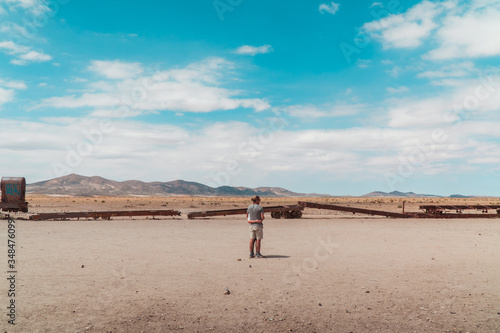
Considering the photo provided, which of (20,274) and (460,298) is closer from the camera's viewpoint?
(460,298)

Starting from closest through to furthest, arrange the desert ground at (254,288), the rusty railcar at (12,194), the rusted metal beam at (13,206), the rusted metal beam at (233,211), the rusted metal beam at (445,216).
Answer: the desert ground at (254,288), the rusted metal beam at (233,211), the rusted metal beam at (13,206), the rusty railcar at (12,194), the rusted metal beam at (445,216)

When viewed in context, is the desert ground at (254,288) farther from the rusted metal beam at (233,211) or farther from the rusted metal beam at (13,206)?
the rusted metal beam at (13,206)

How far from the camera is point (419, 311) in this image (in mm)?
Result: 6906

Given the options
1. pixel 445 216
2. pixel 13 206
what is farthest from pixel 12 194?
pixel 445 216

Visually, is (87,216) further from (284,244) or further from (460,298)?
(460,298)

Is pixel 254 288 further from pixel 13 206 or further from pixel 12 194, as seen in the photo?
pixel 12 194

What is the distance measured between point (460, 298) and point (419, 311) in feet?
4.37

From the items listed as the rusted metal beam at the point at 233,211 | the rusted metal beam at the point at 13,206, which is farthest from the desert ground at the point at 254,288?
the rusted metal beam at the point at 13,206

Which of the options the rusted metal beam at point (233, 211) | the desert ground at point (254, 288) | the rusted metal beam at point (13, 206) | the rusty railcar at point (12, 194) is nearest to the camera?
the desert ground at point (254, 288)

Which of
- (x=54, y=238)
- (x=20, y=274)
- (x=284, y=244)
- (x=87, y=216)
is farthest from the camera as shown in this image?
(x=87, y=216)

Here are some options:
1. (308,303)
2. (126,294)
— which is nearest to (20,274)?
(126,294)

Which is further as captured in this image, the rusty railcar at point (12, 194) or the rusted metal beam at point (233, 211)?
the rusty railcar at point (12, 194)

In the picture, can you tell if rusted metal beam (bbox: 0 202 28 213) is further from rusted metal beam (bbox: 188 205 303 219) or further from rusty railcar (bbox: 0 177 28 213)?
rusted metal beam (bbox: 188 205 303 219)

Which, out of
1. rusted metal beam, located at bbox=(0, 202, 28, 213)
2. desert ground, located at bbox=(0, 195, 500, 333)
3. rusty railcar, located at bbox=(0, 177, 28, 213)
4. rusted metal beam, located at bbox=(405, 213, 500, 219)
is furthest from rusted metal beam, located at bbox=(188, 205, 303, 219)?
rusty railcar, located at bbox=(0, 177, 28, 213)
